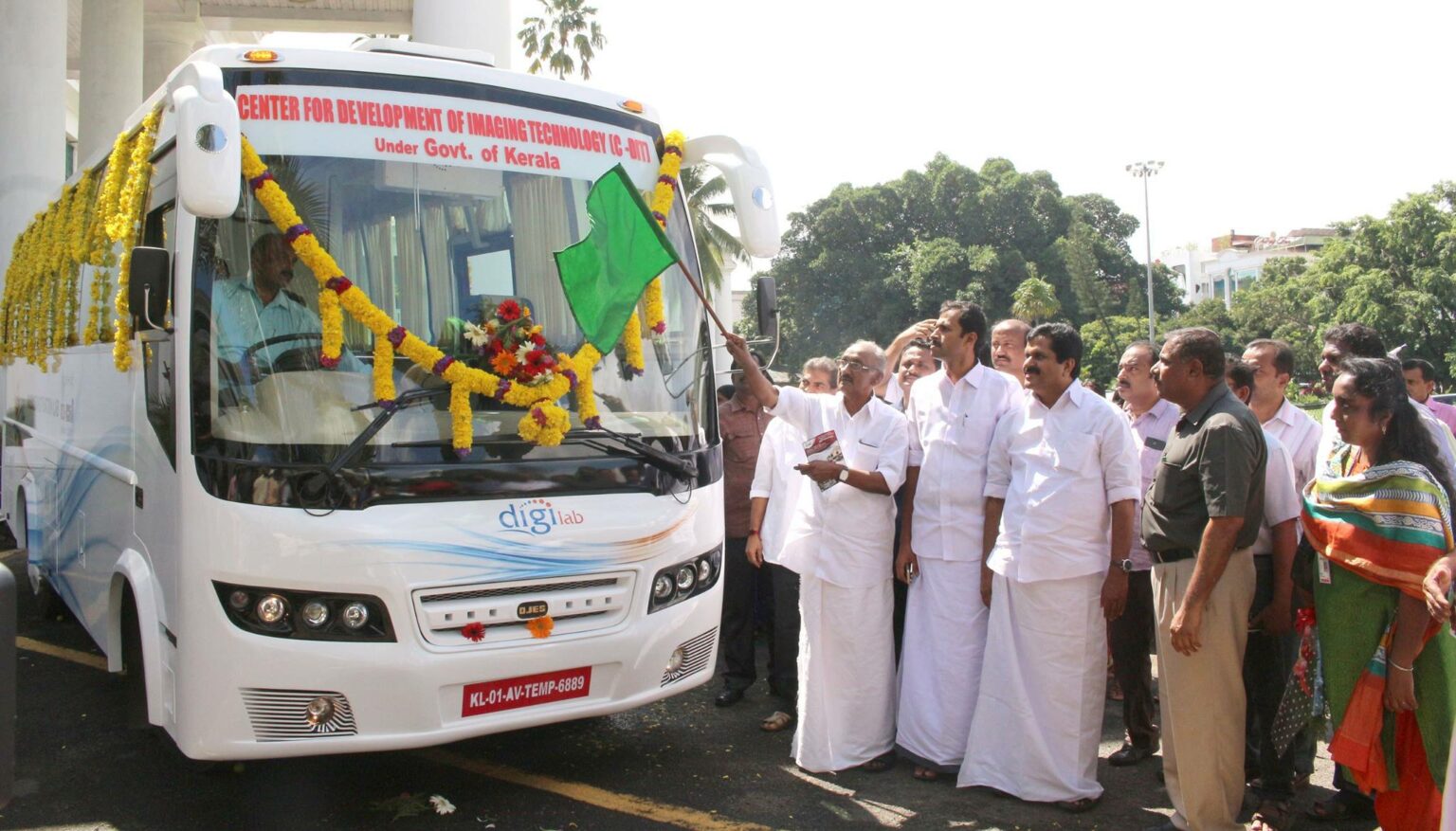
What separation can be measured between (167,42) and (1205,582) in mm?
24271

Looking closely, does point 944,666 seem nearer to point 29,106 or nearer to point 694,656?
point 694,656

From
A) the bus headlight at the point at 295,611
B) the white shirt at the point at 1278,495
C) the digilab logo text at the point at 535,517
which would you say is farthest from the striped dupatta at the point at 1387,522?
the bus headlight at the point at 295,611

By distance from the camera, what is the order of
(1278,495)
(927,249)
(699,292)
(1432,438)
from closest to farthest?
(1432,438)
(1278,495)
(699,292)
(927,249)

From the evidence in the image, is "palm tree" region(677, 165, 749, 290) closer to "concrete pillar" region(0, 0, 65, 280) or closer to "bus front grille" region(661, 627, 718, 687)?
"concrete pillar" region(0, 0, 65, 280)

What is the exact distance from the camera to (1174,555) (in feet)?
14.9

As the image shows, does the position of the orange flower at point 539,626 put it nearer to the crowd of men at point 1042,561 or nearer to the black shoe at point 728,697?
the crowd of men at point 1042,561

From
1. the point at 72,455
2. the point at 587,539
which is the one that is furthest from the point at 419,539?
the point at 72,455

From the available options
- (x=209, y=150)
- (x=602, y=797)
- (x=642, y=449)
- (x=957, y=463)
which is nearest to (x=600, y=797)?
(x=602, y=797)

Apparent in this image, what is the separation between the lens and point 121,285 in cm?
518

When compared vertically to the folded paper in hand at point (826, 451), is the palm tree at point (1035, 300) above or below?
above

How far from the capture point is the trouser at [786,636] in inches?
247

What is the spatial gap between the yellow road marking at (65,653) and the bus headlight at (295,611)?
3.73m

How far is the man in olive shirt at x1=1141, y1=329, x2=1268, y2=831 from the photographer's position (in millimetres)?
4328

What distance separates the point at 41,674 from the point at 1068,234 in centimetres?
6558
